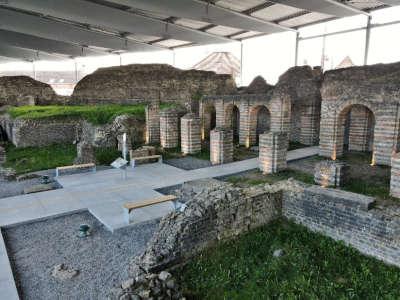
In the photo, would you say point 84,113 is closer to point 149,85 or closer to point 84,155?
point 84,155

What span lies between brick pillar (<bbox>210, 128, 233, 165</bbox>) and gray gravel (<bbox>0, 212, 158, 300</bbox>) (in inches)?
218

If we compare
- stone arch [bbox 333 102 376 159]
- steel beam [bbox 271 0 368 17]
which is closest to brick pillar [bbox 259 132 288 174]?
stone arch [bbox 333 102 376 159]

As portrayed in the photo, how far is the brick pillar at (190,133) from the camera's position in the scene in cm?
1430

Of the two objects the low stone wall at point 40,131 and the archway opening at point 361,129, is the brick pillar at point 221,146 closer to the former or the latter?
the archway opening at point 361,129

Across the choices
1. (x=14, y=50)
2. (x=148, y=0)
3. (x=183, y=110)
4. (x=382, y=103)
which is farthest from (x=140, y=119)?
(x=14, y=50)

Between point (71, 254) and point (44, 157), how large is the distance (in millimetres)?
9395

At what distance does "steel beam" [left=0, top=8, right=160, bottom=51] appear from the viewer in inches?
840

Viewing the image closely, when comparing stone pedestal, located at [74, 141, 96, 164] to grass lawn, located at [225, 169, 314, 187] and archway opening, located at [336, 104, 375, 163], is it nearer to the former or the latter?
grass lawn, located at [225, 169, 314, 187]

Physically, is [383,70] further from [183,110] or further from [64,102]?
[64,102]

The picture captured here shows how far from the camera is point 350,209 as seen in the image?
638 centimetres

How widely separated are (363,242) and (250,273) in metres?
2.45

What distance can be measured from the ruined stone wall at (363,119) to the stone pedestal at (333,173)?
115 inches

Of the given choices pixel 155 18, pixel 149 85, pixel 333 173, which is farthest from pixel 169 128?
pixel 155 18

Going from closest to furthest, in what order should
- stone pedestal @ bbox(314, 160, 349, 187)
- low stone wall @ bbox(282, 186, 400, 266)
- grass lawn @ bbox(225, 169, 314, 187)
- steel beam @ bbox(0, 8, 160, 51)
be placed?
low stone wall @ bbox(282, 186, 400, 266), stone pedestal @ bbox(314, 160, 349, 187), grass lawn @ bbox(225, 169, 314, 187), steel beam @ bbox(0, 8, 160, 51)
